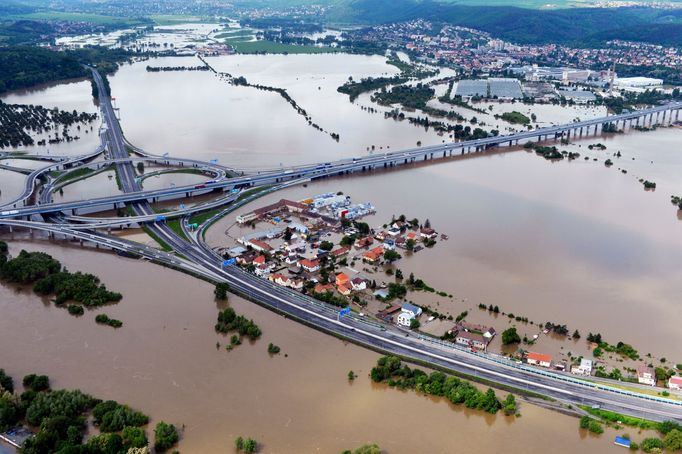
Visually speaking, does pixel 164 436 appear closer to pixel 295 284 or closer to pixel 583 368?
pixel 295 284

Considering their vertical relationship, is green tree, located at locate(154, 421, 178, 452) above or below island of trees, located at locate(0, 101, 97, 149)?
below

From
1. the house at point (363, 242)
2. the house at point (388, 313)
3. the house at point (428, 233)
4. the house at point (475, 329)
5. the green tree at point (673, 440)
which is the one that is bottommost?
the green tree at point (673, 440)

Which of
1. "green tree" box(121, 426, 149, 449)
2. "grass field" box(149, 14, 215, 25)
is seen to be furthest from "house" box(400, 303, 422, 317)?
"grass field" box(149, 14, 215, 25)

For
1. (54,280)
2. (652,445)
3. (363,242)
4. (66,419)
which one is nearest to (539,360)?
(652,445)

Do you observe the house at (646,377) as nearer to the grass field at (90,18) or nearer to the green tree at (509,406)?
the green tree at (509,406)

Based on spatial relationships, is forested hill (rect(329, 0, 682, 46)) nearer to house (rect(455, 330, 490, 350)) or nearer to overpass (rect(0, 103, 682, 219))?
overpass (rect(0, 103, 682, 219))

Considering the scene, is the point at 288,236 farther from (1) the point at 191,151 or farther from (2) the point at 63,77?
(2) the point at 63,77

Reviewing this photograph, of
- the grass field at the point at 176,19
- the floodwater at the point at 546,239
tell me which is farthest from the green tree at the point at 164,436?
the grass field at the point at 176,19
